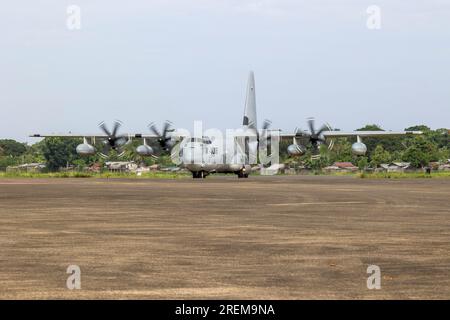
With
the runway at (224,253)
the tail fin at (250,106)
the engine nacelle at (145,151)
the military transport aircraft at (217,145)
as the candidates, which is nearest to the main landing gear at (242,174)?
the military transport aircraft at (217,145)

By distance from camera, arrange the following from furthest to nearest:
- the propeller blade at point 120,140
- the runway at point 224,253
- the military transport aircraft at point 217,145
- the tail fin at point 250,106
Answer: the tail fin at point 250,106 → the propeller blade at point 120,140 → the military transport aircraft at point 217,145 → the runway at point 224,253

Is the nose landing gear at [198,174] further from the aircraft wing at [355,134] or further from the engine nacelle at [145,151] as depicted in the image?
the aircraft wing at [355,134]

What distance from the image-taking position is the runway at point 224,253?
11273mm

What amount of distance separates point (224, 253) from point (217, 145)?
225 feet

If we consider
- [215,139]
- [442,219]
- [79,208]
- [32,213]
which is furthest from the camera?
[215,139]

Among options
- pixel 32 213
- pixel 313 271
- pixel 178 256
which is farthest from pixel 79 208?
pixel 313 271

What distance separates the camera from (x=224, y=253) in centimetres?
1557

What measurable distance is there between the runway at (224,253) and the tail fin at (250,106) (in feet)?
232

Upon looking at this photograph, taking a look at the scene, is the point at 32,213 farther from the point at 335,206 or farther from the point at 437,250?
the point at 437,250

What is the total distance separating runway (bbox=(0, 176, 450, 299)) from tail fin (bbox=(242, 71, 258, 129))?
70683mm

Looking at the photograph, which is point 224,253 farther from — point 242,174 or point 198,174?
point 242,174

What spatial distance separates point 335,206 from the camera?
31719 millimetres

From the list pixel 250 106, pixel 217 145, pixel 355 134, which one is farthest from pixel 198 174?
pixel 355 134
